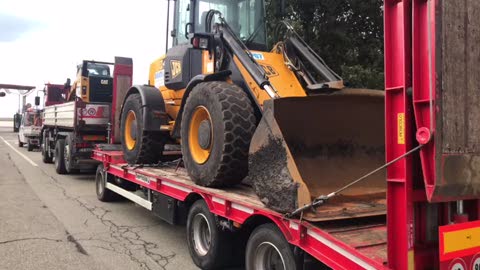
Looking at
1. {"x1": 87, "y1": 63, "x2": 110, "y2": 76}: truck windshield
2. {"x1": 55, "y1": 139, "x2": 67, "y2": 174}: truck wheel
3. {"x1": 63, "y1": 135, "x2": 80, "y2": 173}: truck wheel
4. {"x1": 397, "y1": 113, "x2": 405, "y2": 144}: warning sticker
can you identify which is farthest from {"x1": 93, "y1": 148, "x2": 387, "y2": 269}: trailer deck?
{"x1": 55, "y1": 139, "x2": 67, "y2": 174}: truck wheel

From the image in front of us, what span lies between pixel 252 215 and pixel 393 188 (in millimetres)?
1661

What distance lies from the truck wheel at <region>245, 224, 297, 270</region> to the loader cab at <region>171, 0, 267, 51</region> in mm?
3566

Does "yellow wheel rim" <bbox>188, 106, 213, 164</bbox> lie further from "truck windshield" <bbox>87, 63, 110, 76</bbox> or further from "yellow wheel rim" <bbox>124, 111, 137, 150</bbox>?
"truck windshield" <bbox>87, 63, 110, 76</bbox>

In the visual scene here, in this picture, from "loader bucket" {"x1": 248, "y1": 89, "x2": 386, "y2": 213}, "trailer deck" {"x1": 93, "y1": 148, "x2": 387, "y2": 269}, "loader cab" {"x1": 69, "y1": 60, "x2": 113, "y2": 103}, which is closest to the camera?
"trailer deck" {"x1": 93, "y1": 148, "x2": 387, "y2": 269}

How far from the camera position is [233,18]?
700cm

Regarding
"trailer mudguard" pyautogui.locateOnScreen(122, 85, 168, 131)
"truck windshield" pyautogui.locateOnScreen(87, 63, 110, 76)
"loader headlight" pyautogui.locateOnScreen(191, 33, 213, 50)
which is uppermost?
"truck windshield" pyautogui.locateOnScreen(87, 63, 110, 76)

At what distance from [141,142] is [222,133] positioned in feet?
9.08

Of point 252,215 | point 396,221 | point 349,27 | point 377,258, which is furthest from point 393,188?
point 349,27

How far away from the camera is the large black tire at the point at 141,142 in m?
7.46

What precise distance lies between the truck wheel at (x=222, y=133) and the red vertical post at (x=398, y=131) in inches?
94.0

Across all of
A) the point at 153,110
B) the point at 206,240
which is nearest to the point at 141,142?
the point at 153,110

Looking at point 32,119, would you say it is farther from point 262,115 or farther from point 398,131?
point 398,131

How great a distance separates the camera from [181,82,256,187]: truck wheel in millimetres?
5059

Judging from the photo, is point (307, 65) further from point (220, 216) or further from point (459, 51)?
point (459, 51)
